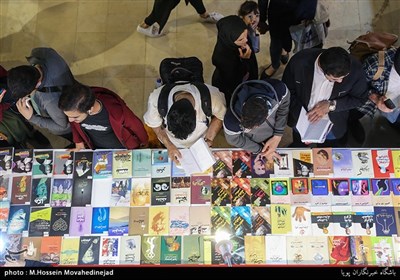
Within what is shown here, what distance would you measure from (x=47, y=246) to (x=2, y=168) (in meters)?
0.76

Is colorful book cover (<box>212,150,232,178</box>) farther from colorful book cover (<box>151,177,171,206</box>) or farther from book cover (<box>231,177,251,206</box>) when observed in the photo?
colorful book cover (<box>151,177,171,206</box>)

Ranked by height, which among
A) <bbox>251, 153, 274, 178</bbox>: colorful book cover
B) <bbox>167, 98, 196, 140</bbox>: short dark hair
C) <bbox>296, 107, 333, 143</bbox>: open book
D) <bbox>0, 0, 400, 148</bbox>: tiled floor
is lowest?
<bbox>251, 153, 274, 178</bbox>: colorful book cover

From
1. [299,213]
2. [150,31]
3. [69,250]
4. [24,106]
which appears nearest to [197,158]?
[299,213]

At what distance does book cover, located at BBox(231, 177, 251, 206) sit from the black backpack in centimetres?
63

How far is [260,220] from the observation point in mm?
3355

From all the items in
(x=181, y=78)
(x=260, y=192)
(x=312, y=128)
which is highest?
(x=181, y=78)

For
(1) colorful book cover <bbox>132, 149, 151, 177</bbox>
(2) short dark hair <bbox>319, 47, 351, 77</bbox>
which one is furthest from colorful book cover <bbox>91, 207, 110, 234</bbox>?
(2) short dark hair <bbox>319, 47, 351, 77</bbox>

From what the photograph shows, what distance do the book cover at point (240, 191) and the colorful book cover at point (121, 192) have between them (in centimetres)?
84

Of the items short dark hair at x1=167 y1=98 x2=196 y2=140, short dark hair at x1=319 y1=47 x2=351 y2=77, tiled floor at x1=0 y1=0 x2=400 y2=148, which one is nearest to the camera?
short dark hair at x1=167 y1=98 x2=196 y2=140

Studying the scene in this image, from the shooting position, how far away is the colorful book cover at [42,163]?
3.51 meters

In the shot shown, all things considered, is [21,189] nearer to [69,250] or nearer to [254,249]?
[69,250]

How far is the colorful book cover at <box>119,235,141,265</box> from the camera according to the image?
3.31 m

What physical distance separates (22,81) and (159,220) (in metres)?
1.48

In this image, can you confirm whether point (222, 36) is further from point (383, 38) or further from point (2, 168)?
point (2, 168)
